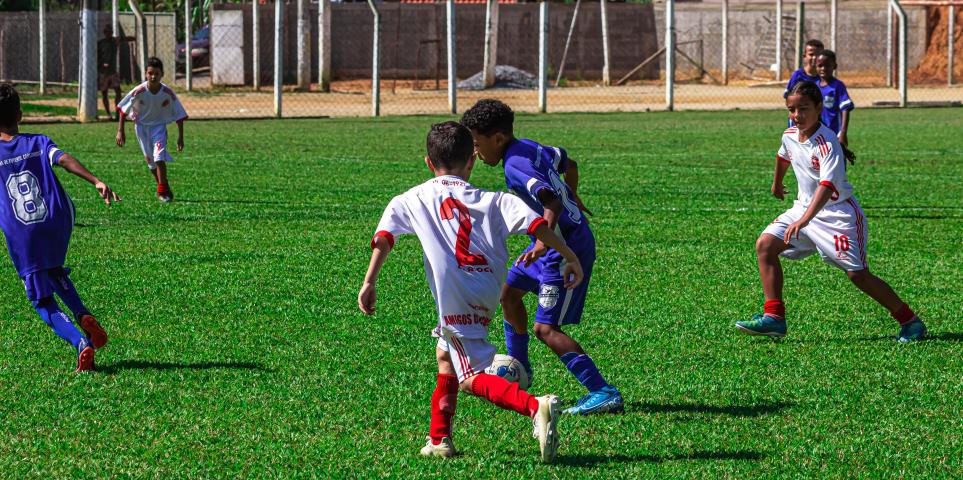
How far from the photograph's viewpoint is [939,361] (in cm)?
661

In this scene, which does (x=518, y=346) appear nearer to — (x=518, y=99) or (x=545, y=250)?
(x=545, y=250)

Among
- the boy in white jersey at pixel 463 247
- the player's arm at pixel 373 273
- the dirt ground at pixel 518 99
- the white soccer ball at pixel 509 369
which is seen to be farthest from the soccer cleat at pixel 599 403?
the dirt ground at pixel 518 99

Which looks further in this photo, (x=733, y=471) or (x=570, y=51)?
(x=570, y=51)

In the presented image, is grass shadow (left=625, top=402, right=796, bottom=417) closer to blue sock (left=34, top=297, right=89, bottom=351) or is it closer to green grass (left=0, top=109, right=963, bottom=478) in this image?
green grass (left=0, top=109, right=963, bottom=478)

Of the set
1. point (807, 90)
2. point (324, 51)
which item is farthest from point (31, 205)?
point (324, 51)

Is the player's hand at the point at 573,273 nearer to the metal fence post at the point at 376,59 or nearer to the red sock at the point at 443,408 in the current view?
the red sock at the point at 443,408

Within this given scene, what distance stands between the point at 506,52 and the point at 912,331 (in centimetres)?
3604

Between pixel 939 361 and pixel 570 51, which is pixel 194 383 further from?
pixel 570 51

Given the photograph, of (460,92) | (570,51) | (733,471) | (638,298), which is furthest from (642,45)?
(733,471)

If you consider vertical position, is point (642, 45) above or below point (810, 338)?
above

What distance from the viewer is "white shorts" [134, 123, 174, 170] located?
1393 centimetres

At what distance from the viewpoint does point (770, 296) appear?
7277mm

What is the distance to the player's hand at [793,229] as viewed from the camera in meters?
6.88

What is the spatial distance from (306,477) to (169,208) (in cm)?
854
